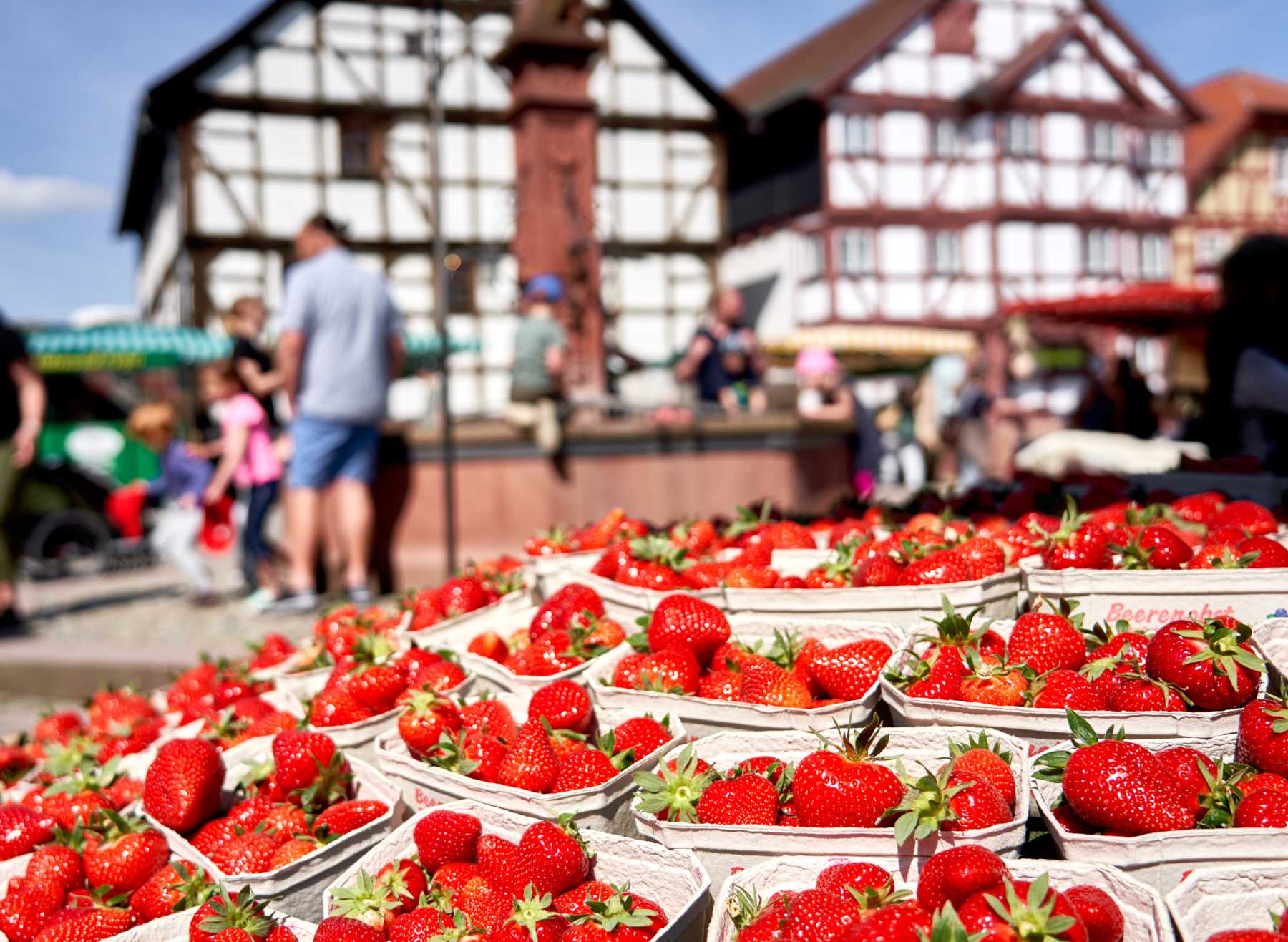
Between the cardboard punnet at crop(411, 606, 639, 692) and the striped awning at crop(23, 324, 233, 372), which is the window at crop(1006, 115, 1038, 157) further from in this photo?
the cardboard punnet at crop(411, 606, 639, 692)

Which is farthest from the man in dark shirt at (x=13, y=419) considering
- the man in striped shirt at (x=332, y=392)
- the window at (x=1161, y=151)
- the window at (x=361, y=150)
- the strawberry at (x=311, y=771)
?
the window at (x=1161, y=151)

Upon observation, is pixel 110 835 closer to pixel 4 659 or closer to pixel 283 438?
pixel 4 659

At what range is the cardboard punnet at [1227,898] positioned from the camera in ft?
4.76

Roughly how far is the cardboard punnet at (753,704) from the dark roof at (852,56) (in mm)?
23199

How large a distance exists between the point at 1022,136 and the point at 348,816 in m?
26.2

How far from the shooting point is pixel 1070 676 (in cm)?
191

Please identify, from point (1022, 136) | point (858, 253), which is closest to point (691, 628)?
point (858, 253)

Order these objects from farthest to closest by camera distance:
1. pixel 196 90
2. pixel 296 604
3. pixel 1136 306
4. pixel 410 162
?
pixel 410 162, pixel 196 90, pixel 1136 306, pixel 296 604

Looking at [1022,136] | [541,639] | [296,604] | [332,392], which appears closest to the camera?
[541,639]

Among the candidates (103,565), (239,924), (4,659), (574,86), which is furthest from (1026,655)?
(103,565)

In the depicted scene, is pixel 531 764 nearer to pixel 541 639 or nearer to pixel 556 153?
pixel 541 639

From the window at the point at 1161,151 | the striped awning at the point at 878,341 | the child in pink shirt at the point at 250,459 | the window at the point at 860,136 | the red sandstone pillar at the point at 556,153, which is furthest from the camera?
the window at the point at 1161,151

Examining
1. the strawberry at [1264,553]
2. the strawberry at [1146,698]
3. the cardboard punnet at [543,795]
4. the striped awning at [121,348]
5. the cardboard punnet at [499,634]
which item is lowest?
the cardboard punnet at [543,795]

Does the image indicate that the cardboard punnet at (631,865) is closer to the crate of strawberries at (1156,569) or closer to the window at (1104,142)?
the crate of strawberries at (1156,569)
